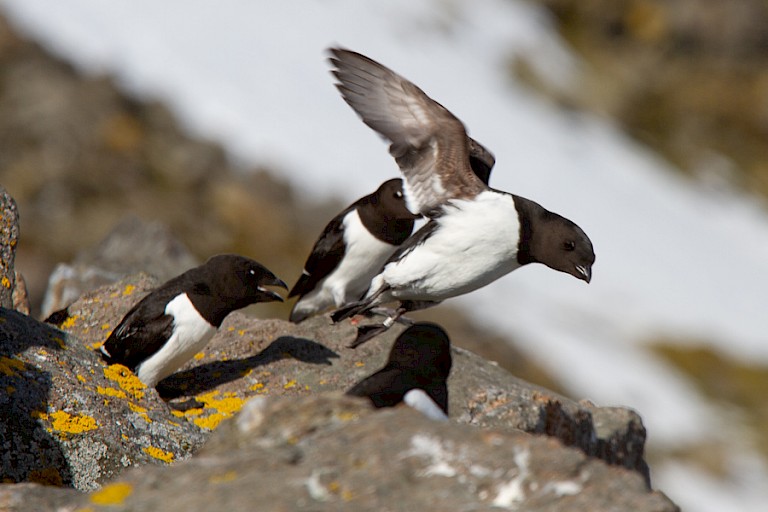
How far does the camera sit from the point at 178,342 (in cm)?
710

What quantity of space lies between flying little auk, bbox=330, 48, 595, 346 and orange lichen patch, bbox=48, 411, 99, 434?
2306 millimetres

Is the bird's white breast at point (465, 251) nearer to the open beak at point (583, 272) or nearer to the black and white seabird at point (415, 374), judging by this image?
the open beak at point (583, 272)

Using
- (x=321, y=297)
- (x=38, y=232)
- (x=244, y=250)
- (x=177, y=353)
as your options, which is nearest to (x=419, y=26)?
(x=244, y=250)

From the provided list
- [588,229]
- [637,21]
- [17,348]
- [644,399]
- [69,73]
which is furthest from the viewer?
[637,21]

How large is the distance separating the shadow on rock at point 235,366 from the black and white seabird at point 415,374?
1856 millimetres

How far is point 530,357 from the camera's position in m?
18.7

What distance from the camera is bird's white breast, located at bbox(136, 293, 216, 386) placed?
7090mm

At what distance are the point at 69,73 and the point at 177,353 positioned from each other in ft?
50.2

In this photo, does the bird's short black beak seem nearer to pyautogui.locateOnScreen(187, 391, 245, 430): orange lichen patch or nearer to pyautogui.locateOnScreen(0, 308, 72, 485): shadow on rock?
pyautogui.locateOnScreen(187, 391, 245, 430): orange lichen patch

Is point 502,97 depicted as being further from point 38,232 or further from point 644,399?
point 38,232

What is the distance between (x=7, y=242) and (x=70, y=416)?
5.30 ft

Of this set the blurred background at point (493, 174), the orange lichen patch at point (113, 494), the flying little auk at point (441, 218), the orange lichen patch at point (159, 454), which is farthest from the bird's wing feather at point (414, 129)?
the blurred background at point (493, 174)

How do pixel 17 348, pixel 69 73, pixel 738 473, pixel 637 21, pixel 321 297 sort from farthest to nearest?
pixel 637 21 → pixel 69 73 → pixel 738 473 → pixel 321 297 → pixel 17 348

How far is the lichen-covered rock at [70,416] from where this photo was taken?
565cm
